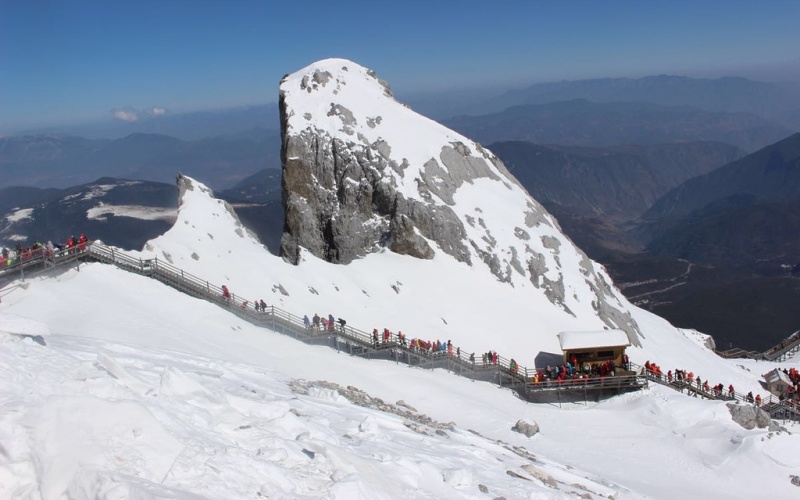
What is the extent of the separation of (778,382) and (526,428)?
31.5m

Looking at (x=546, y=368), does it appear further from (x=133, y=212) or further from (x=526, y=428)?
(x=133, y=212)

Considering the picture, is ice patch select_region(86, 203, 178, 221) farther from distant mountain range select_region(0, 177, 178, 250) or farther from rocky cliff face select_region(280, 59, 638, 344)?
rocky cliff face select_region(280, 59, 638, 344)

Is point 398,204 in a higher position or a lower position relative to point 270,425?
higher

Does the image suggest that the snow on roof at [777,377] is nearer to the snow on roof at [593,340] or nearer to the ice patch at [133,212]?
the snow on roof at [593,340]

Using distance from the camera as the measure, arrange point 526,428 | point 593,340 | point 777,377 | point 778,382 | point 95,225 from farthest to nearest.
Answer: point 95,225
point 777,377
point 778,382
point 593,340
point 526,428

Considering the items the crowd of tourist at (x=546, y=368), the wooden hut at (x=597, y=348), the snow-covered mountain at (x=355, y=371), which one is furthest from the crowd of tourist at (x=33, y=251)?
the wooden hut at (x=597, y=348)

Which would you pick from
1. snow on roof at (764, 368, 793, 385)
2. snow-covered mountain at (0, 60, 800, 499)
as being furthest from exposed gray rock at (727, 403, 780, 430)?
snow on roof at (764, 368, 793, 385)

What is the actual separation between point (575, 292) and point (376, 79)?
110ft

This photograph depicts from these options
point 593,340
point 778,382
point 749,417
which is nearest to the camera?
point 749,417

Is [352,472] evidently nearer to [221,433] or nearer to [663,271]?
[221,433]

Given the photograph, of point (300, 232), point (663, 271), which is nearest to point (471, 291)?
point (300, 232)

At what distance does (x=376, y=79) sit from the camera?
69.8 m

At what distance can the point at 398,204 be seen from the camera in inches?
2164

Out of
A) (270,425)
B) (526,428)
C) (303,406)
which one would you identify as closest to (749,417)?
(526,428)
